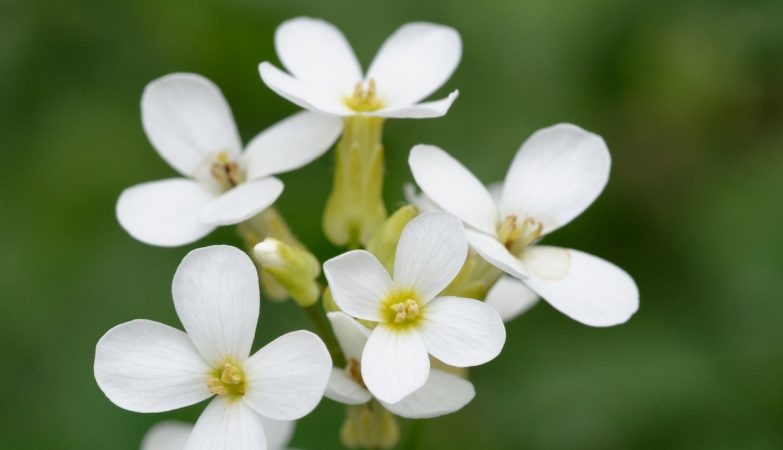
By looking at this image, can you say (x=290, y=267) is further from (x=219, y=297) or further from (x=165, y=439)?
(x=165, y=439)

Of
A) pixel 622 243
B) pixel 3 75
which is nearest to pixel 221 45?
pixel 3 75

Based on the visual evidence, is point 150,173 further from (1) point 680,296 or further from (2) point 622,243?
(1) point 680,296

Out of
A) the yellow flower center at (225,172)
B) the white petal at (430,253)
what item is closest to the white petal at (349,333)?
the white petal at (430,253)

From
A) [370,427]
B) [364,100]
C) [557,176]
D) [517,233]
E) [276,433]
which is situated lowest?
[276,433]

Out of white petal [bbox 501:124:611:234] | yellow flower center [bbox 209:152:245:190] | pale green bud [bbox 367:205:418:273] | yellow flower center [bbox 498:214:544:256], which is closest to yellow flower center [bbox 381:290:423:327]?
pale green bud [bbox 367:205:418:273]

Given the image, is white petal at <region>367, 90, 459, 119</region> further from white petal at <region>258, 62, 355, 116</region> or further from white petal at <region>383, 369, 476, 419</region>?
white petal at <region>383, 369, 476, 419</region>

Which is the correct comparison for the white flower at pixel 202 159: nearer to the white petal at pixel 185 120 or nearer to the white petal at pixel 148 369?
the white petal at pixel 185 120

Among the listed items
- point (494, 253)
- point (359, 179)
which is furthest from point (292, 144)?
point (494, 253)
